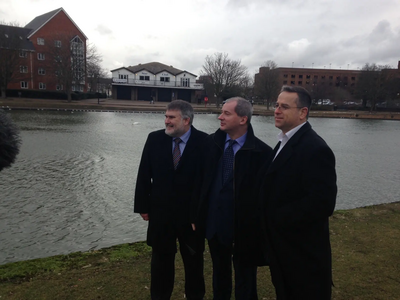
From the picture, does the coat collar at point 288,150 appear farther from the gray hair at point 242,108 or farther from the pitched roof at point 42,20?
the pitched roof at point 42,20

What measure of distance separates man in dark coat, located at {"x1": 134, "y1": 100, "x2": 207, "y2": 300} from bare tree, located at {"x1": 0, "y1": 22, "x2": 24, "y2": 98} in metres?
51.6

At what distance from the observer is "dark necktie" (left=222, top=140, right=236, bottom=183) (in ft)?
10.5

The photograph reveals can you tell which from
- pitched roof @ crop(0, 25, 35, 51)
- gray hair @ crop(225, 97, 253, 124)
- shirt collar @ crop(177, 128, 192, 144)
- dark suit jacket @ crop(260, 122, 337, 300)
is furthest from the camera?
pitched roof @ crop(0, 25, 35, 51)

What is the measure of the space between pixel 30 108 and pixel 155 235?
130 ft

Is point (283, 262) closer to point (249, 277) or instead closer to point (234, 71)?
point (249, 277)

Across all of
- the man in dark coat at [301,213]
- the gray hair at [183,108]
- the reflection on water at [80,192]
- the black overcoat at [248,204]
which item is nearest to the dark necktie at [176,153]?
the gray hair at [183,108]

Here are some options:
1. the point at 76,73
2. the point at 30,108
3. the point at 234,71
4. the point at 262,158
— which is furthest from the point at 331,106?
the point at 262,158

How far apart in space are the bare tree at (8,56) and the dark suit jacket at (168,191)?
5161 centimetres

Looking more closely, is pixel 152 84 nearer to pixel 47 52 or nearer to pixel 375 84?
pixel 47 52

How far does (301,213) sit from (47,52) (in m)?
57.1

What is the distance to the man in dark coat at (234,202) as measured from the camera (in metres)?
3.08

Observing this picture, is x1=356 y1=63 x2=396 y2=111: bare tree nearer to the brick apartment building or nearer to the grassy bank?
the brick apartment building

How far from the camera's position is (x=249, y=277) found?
3.22 m

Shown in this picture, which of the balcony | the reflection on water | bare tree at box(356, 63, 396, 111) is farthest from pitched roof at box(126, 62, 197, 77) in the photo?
the reflection on water
